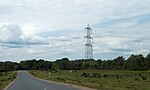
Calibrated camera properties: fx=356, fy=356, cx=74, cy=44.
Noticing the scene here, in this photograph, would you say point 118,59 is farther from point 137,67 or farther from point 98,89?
point 98,89

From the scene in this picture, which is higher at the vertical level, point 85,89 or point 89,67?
point 89,67

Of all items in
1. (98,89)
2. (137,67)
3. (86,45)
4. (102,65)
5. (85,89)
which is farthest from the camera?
(102,65)

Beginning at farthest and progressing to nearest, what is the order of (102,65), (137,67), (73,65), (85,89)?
1. (73,65)
2. (102,65)
3. (137,67)
4. (85,89)

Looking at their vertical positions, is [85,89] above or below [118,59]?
below

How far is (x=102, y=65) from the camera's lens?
172 metres

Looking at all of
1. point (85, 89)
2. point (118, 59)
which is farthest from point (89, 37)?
point (118, 59)

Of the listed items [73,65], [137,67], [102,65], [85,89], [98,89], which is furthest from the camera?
[73,65]

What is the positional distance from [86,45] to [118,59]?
10717cm

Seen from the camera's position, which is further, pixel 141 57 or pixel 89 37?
pixel 141 57

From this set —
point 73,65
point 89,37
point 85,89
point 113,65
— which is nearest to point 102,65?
point 113,65

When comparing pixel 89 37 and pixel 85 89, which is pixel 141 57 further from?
pixel 85 89

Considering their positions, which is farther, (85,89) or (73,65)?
(73,65)

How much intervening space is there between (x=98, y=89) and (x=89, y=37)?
46941 mm

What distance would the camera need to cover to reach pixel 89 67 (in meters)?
171
